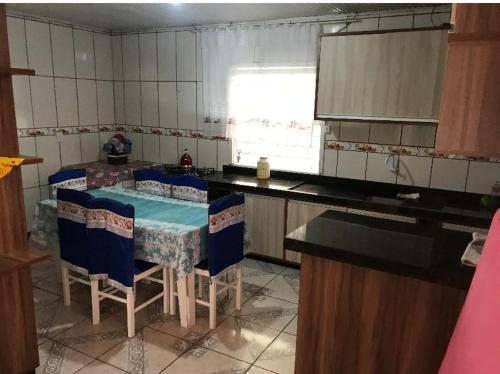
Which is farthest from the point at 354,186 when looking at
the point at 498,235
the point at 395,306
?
the point at 498,235

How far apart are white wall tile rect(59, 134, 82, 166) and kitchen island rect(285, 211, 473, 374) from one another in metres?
3.21

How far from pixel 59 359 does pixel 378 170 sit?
104 inches

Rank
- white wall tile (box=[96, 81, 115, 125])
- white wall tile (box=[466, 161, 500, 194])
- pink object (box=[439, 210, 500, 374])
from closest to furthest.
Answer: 1. pink object (box=[439, 210, 500, 374])
2. white wall tile (box=[466, 161, 500, 194])
3. white wall tile (box=[96, 81, 115, 125])

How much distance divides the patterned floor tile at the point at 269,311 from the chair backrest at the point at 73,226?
1.10 m

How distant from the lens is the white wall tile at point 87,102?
4160 mm

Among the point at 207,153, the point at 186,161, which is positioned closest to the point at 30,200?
the point at 186,161

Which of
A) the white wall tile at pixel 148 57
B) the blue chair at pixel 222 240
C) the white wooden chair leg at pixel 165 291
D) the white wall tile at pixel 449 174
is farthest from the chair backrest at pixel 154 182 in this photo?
the white wall tile at pixel 449 174

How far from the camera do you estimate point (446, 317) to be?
1.39m

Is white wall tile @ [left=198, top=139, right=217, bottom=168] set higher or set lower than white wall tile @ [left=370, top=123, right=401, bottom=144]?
lower

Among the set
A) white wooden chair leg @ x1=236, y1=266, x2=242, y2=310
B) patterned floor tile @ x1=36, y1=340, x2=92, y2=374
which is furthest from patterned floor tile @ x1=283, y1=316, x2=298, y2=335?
patterned floor tile @ x1=36, y1=340, x2=92, y2=374

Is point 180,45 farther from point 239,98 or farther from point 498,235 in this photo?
point 498,235

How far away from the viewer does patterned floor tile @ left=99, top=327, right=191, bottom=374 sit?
2193mm

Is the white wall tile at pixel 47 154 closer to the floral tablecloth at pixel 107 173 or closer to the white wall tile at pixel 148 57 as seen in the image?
the floral tablecloth at pixel 107 173

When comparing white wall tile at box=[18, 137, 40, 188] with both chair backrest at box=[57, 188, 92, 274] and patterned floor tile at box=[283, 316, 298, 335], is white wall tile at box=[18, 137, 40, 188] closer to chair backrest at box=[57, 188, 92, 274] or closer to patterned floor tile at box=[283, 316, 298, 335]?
chair backrest at box=[57, 188, 92, 274]
